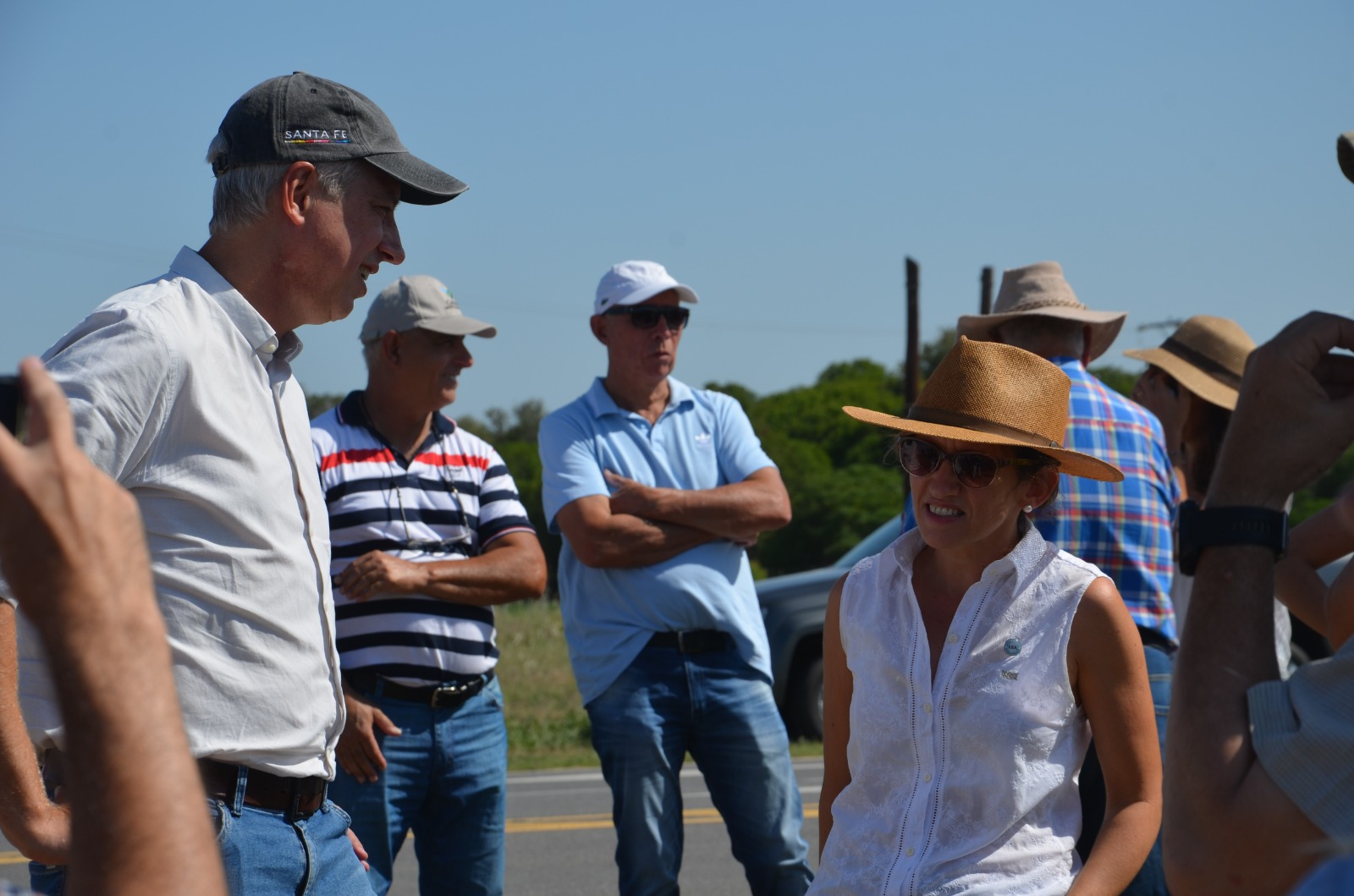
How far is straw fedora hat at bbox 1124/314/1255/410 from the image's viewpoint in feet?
14.3

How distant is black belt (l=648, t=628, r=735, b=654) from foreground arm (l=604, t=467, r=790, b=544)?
37cm

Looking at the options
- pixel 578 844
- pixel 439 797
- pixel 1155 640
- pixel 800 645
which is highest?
pixel 1155 640

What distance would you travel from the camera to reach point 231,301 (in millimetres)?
2625

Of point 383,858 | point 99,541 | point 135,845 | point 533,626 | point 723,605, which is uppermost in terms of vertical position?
point 99,541

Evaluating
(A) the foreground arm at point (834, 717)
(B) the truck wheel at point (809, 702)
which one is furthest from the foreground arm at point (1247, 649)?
(B) the truck wheel at point (809, 702)

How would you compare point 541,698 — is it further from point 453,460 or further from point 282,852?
point 282,852

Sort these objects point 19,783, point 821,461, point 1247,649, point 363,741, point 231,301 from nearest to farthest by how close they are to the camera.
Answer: point 1247,649 → point 19,783 → point 231,301 → point 363,741 → point 821,461

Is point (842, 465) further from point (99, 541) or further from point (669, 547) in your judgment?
point (99, 541)

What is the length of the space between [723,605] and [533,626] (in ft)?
41.1

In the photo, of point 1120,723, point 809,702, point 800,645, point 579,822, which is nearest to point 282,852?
point 1120,723

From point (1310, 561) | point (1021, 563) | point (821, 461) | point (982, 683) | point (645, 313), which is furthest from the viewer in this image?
point (821, 461)

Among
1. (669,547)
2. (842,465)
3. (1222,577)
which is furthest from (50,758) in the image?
(842,465)

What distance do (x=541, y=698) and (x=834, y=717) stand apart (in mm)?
10566

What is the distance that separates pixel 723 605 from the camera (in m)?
4.54
